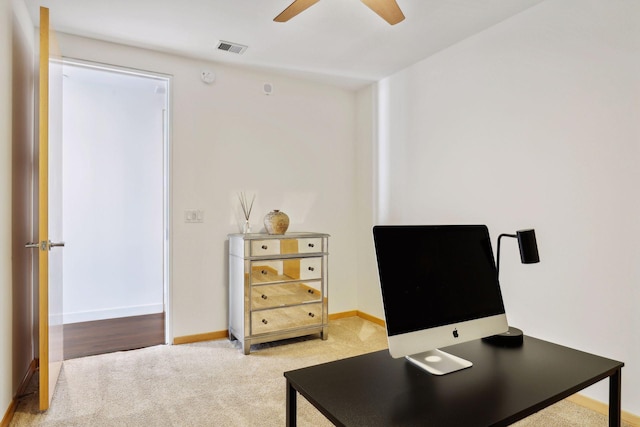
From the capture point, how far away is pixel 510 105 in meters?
2.73

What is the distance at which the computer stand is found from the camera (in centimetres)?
131

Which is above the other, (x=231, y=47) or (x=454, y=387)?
(x=231, y=47)

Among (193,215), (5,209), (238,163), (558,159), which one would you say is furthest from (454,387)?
(238,163)

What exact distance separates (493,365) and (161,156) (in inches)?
167

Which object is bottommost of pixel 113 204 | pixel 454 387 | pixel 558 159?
pixel 454 387

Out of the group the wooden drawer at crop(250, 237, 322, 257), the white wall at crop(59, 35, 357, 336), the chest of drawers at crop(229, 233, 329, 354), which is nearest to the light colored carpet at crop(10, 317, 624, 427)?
the chest of drawers at crop(229, 233, 329, 354)

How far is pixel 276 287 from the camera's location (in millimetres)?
3291

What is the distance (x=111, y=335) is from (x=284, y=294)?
5.65 ft

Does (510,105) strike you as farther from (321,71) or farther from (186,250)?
(186,250)

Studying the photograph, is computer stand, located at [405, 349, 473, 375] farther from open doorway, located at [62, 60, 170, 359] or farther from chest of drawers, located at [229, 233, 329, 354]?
open doorway, located at [62, 60, 170, 359]

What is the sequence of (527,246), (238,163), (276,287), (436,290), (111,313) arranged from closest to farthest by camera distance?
(436,290) → (527,246) → (276,287) → (238,163) → (111,313)

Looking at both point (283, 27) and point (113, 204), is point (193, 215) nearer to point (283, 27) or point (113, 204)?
point (113, 204)

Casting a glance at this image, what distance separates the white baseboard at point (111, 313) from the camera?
162 inches

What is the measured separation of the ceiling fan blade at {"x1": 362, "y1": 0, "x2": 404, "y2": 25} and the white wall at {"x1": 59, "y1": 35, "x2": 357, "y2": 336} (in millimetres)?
1819
